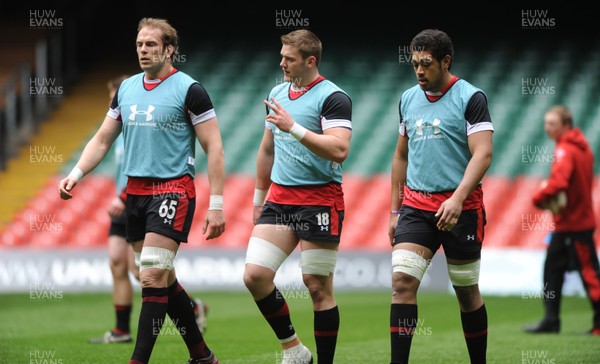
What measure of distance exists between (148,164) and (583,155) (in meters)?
5.42

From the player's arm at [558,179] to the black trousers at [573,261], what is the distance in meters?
0.44

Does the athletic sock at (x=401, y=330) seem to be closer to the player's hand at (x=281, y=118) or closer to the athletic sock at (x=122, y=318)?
the player's hand at (x=281, y=118)

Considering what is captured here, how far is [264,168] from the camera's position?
697cm

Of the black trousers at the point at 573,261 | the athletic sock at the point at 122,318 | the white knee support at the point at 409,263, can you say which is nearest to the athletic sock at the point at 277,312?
the white knee support at the point at 409,263

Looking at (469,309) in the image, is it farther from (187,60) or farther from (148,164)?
(187,60)

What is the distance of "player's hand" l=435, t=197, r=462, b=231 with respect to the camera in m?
5.86

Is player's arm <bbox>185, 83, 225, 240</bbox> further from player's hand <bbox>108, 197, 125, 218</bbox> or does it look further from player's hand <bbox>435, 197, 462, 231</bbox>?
player's hand <bbox>108, 197, 125, 218</bbox>

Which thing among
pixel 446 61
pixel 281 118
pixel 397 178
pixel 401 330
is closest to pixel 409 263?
pixel 401 330

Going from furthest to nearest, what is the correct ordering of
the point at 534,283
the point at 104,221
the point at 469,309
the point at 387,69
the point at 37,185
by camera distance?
the point at 387,69, the point at 37,185, the point at 104,221, the point at 534,283, the point at 469,309

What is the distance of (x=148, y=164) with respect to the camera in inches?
252

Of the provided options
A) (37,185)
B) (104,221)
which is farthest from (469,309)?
(37,185)

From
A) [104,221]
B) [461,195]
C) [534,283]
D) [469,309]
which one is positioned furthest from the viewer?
[104,221]

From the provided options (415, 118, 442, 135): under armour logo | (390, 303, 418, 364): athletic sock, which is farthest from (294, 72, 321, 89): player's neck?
(390, 303, 418, 364): athletic sock

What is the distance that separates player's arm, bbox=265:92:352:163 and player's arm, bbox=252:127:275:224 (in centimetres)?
50
